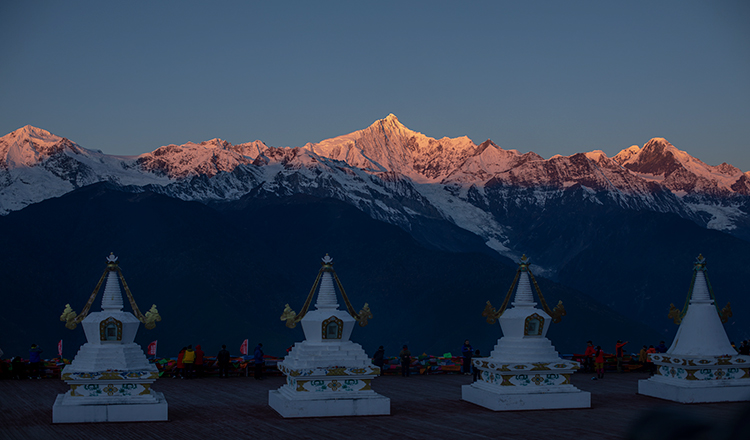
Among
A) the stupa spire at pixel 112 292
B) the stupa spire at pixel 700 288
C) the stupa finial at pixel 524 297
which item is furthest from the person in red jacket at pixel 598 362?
the stupa spire at pixel 112 292

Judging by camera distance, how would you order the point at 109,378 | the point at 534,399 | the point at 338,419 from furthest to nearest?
the point at 534,399 < the point at 338,419 < the point at 109,378

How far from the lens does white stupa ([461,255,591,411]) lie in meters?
22.3

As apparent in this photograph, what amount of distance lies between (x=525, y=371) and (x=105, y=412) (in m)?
11.3

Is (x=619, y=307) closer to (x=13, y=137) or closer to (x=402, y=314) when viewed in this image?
(x=402, y=314)

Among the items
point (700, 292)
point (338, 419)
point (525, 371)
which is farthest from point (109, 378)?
Result: point (700, 292)

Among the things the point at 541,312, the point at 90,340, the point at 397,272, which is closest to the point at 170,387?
the point at 90,340

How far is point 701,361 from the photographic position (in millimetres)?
24016

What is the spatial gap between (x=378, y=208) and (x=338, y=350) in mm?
171909

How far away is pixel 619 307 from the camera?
14075 centimetres

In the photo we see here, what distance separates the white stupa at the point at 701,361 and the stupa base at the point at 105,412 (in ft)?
49.6

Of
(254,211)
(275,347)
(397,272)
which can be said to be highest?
(254,211)

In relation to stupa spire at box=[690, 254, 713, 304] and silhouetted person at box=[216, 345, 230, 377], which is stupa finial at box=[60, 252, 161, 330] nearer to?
silhouetted person at box=[216, 345, 230, 377]

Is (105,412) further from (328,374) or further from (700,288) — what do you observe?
(700,288)

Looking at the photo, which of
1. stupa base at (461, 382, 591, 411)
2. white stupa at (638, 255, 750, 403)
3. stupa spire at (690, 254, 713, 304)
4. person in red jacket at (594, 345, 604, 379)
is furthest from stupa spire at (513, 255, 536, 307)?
person in red jacket at (594, 345, 604, 379)
